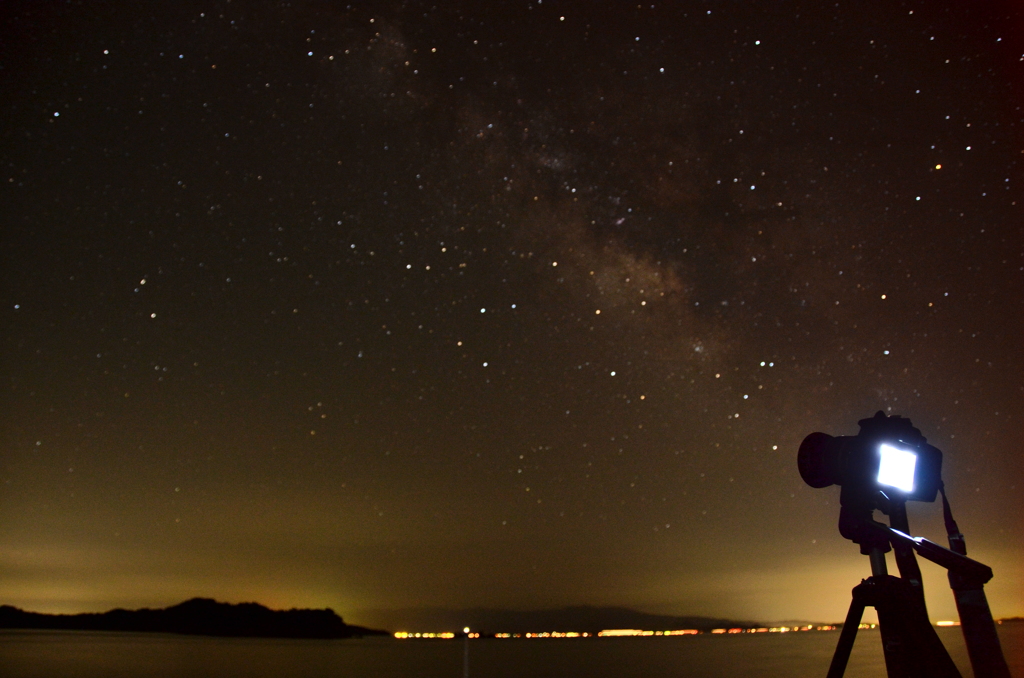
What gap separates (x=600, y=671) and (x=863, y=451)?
148 feet

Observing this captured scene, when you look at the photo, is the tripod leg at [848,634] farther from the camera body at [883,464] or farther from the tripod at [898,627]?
the camera body at [883,464]

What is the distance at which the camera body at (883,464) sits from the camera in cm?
178

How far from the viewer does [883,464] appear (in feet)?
5.85

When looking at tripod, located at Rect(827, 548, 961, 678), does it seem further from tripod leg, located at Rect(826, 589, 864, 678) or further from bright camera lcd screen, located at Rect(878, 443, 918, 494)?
bright camera lcd screen, located at Rect(878, 443, 918, 494)

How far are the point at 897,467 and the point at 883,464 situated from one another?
1.9 inches

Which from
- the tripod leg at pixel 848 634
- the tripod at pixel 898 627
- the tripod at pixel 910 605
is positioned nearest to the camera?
the tripod at pixel 910 605

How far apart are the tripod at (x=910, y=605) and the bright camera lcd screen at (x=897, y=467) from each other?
6cm

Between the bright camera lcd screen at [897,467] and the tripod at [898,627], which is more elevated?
the bright camera lcd screen at [897,467]

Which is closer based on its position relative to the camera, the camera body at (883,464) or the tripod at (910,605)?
the tripod at (910,605)

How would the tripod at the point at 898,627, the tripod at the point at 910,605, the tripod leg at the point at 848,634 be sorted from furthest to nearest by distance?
the tripod leg at the point at 848,634, the tripod at the point at 898,627, the tripod at the point at 910,605

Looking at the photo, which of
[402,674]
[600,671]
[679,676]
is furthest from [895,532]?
[600,671]

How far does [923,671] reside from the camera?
1538mm

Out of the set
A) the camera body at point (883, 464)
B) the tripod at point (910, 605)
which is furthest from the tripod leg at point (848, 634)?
the camera body at point (883, 464)

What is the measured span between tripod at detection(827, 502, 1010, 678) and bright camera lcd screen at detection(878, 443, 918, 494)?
0.19 feet
